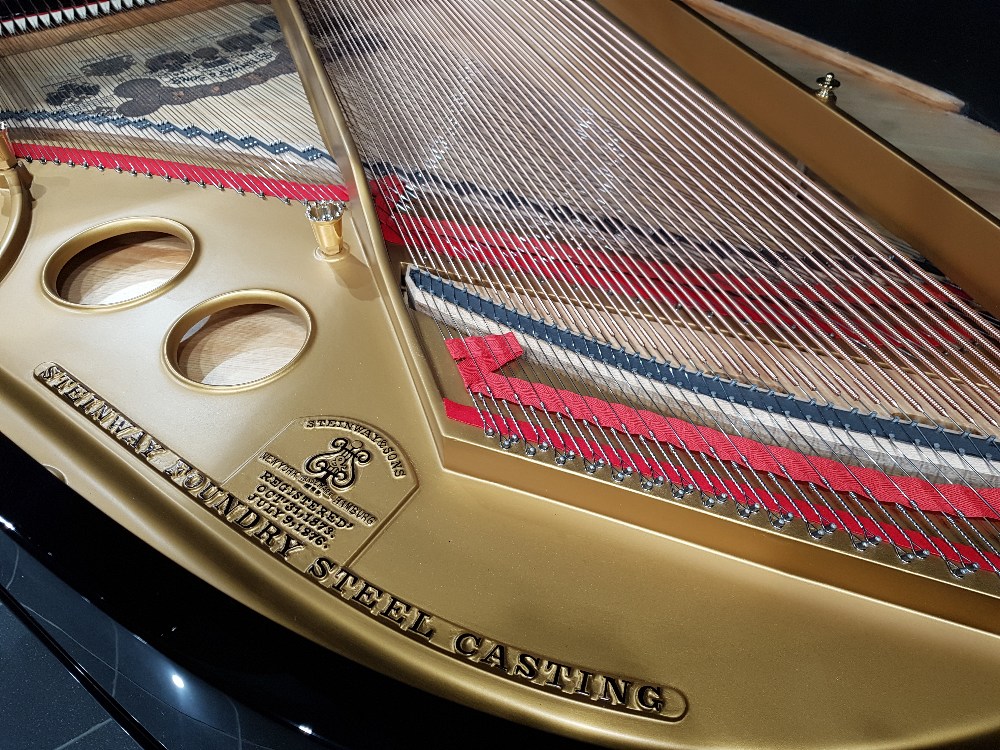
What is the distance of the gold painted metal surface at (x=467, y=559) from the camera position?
1.15 meters

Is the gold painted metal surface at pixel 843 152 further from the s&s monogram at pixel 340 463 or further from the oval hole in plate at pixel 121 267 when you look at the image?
the oval hole in plate at pixel 121 267

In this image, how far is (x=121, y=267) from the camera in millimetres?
2326

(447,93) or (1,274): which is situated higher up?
(447,93)

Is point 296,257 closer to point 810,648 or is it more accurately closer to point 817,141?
point 817,141

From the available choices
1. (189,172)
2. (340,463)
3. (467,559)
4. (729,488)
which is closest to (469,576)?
(467,559)

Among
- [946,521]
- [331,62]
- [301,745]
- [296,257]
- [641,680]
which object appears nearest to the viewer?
[301,745]

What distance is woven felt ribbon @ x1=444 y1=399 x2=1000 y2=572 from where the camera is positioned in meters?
1.29

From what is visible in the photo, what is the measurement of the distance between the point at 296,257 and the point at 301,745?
1.40 meters

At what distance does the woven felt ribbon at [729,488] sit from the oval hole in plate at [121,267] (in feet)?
3.91

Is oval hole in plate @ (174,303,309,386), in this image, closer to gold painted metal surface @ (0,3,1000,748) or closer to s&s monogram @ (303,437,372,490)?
gold painted metal surface @ (0,3,1000,748)

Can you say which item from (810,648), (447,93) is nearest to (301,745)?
(810,648)

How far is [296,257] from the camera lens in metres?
2.07

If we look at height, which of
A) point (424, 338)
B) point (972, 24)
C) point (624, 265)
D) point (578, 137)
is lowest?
point (424, 338)

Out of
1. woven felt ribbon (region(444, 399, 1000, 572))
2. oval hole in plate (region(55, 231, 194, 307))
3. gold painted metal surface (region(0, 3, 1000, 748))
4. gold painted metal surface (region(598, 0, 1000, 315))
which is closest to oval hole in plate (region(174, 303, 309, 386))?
gold painted metal surface (region(0, 3, 1000, 748))
